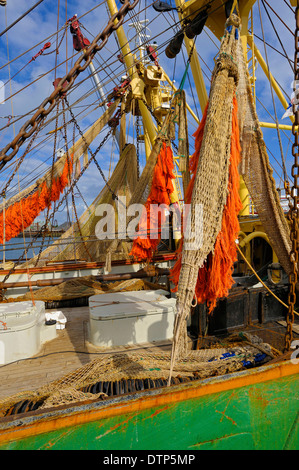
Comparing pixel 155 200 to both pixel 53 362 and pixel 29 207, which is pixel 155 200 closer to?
pixel 53 362

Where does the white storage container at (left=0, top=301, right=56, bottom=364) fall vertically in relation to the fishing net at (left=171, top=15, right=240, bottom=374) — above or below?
below

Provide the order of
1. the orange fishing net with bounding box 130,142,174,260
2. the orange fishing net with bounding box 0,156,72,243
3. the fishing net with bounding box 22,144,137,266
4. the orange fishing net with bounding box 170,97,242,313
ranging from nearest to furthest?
the orange fishing net with bounding box 170,97,242,313 < the orange fishing net with bounding box 130,142,174,260 < the orange fishing net with bounding box 0,156,72,243 < the fishing net with bounding box 22,144,137,266

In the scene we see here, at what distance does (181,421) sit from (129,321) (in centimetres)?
215

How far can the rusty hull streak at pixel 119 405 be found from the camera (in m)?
1.94

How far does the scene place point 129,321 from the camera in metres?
4.39

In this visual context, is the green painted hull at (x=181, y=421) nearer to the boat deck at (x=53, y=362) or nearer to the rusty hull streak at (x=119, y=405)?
the rusty hull streak at (x=119, y=405)

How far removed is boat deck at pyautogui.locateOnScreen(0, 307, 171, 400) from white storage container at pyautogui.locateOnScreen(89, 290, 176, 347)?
0.42ft

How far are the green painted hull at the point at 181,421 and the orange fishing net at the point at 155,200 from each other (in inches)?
145

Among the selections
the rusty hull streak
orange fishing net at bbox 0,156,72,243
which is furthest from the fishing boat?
orange fishing net at bbox 0,156,72,243

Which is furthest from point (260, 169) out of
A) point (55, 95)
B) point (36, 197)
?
point (36, 197)

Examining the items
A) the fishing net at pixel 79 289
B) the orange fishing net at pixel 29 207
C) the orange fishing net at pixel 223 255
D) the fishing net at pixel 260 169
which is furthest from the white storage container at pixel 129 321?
the orange fishing net at pixel 29 207

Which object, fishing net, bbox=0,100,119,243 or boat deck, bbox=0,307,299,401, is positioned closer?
boat deck, bbox=0,307,299,401

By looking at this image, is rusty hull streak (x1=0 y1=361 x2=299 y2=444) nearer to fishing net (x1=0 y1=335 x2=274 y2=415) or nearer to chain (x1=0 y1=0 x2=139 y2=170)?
fishing net (x1=0 y1=335 x2=274 y2=415)

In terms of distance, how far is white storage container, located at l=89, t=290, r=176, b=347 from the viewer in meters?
4.31
